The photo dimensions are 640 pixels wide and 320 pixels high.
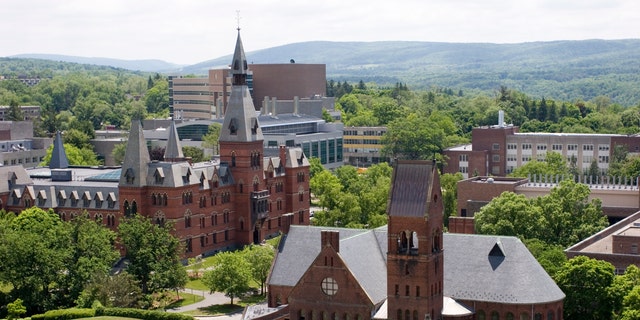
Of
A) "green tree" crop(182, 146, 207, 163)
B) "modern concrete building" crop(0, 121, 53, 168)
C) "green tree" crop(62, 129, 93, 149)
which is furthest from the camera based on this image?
"green tree" crop(62, 129, 93, 149)

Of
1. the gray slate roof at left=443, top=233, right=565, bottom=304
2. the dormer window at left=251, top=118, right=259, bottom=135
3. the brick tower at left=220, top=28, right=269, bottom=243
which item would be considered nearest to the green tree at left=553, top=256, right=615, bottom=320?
the gray slate roof at left=443, top=233, right=565, bottom=304

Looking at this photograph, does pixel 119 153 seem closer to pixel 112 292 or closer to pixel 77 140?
pixel 77 140

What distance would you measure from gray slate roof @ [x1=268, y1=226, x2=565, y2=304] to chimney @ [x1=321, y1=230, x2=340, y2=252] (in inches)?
37.3

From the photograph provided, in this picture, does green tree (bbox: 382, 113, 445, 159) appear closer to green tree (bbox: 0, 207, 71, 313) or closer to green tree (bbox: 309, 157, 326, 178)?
green tree (bbox: 309, 157, 326, 178)

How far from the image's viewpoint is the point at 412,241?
68500 millimetres

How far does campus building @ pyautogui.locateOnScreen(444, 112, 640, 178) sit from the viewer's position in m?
169

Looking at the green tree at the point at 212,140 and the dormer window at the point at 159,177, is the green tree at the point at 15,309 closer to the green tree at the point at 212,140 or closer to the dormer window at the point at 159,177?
the dormer window at the point at 159,177

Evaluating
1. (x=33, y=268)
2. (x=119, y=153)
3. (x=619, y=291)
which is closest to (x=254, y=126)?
(x=33, y=268)

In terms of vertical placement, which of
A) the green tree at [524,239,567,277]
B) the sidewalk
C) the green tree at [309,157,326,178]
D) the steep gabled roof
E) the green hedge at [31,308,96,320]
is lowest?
the sidewalk

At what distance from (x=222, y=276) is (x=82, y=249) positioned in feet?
40.1

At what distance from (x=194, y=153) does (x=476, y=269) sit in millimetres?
99795

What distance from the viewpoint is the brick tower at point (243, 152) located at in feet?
391

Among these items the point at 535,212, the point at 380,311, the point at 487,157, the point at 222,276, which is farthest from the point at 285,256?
the point at 487,157

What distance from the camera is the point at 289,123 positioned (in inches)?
7249
